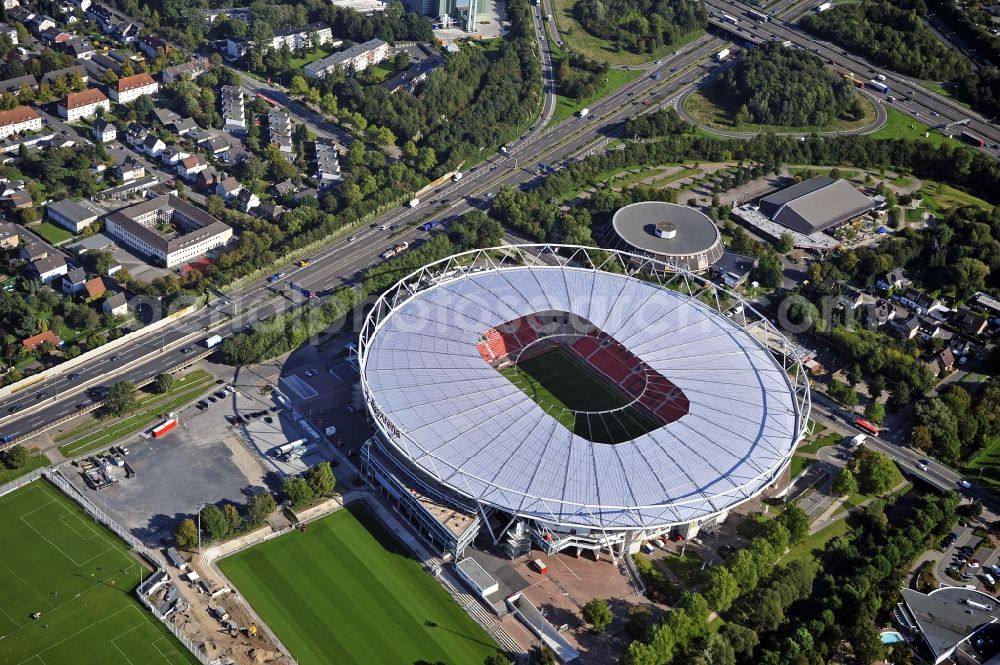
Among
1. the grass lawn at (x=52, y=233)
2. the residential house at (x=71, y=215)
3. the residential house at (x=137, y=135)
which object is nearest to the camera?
the grass lawn at (x=52, y=233)

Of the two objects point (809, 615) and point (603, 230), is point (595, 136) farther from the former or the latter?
point (809, 615)

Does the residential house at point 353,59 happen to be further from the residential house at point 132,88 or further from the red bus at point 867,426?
the red bus at point 867,426

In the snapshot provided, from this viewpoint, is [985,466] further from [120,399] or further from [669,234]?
[120,399]

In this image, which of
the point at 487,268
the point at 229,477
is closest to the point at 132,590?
the point at 229,477

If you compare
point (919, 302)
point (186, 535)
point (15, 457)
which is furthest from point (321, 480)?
point (919, 302)

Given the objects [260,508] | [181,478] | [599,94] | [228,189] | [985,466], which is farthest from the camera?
[599,94]

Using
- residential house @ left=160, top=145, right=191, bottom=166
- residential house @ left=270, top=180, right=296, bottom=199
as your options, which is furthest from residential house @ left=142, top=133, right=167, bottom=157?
residential house @ left=270, top=180, right=296, bottom=199

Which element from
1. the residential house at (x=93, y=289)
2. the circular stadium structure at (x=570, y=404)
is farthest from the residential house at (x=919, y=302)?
the residential house at (x=93, y=289)
